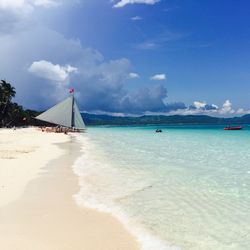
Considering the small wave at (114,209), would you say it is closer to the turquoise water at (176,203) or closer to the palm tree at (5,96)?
the turquoise water at (176,203)

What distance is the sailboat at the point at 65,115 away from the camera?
280 ft

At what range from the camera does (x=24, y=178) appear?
43.3 ft

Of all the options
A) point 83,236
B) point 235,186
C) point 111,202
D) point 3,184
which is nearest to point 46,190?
point 3,184

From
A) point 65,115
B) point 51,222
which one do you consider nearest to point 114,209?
point 51,222

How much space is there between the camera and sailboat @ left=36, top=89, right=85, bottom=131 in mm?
85250

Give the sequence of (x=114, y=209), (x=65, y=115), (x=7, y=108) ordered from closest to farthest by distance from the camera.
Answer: (x=114, y=209) < (x=65, y=115) < (x=7, y=108)

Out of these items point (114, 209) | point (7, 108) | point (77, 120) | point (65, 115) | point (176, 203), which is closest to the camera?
point (114, 209)

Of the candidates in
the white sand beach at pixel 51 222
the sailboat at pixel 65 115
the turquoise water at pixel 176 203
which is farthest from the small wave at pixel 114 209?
the sailboat at pixel 65 115

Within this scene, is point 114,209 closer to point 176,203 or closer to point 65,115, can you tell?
point 176,203

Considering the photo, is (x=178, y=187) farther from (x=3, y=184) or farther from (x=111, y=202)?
(x=3, y=184)

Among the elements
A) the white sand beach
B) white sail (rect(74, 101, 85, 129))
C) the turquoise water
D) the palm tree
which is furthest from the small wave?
the palm tree

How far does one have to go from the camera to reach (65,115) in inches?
3383

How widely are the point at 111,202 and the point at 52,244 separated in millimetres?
3871

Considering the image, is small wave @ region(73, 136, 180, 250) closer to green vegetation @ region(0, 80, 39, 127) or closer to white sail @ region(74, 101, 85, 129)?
white sail @ region(74, 101, 85, 129)
